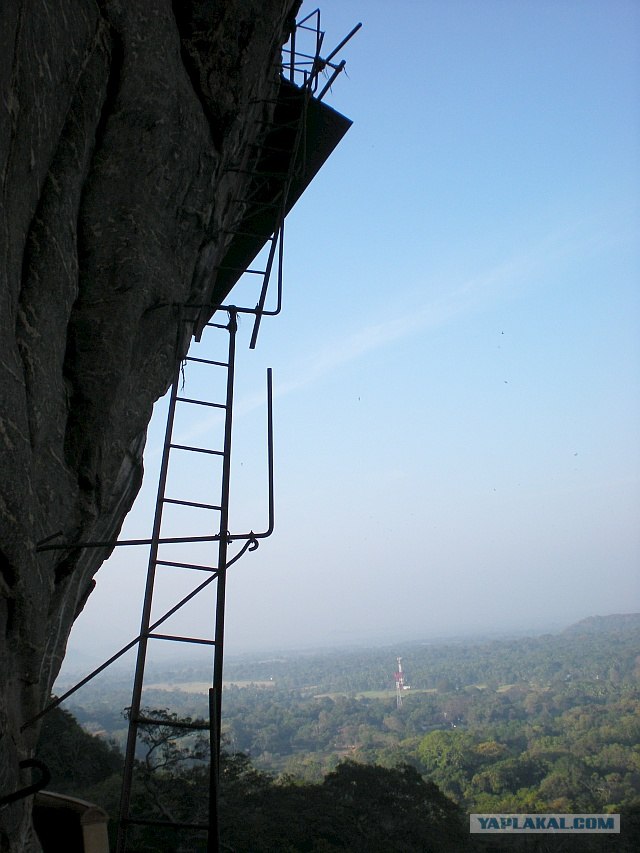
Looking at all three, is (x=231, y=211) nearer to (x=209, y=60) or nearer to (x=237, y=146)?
(x=237, y=146)

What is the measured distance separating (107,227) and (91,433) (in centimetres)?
175

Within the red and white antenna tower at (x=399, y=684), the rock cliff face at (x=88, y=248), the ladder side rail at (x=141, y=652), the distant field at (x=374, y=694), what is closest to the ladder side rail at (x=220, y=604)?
the ladder side rail at (x=141, y=652)

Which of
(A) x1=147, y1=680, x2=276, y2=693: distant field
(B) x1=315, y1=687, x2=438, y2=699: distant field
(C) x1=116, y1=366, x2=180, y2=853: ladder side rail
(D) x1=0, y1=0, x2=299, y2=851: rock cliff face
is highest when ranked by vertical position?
(D) x1=0, y1=0, x2=299, y2=851: rock cliff face

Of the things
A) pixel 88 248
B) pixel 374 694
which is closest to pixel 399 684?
pixel 374 694

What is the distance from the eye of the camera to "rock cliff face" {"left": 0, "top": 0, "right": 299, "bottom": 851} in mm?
3936

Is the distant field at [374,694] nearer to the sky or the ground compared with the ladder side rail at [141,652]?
nearer to the ground

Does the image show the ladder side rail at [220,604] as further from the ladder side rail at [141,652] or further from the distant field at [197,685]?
the distant field at [197,685]

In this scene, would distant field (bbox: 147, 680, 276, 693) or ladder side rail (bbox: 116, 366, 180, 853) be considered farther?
distant field (bbox: 147, 680, 276, 693)

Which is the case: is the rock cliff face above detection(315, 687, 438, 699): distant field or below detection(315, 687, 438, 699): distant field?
above

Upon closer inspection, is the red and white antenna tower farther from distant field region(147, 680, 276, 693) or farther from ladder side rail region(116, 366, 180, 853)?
ladder side rail region(116, 366, 180, 853)

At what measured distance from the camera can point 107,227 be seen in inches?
218

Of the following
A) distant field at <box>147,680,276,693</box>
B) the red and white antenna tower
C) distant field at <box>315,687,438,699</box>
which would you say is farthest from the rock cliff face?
distant field at <box>147,680,276,693</box>

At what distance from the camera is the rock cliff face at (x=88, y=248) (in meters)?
3.94

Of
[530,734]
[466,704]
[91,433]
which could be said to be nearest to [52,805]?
[91,433]
